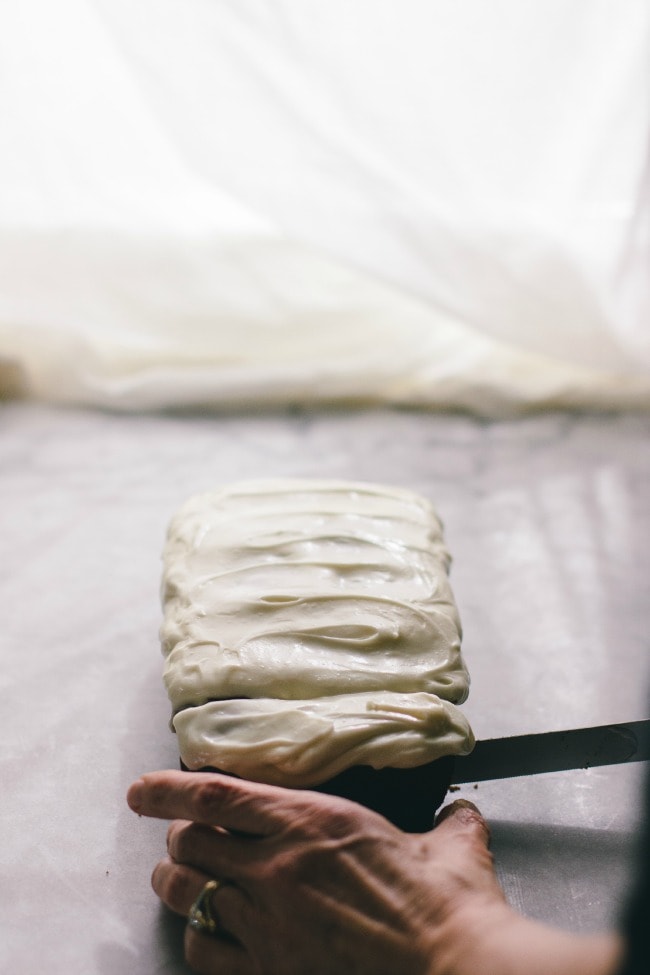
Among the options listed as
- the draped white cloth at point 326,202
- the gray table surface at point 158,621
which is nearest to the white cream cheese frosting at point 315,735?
the gray table surface at point 158,621

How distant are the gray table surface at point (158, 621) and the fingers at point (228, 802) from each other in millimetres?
209


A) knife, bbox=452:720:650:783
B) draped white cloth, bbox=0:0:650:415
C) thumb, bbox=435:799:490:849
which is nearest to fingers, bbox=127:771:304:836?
thumb, bbox=435:799:490:849

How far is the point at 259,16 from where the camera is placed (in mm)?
2182

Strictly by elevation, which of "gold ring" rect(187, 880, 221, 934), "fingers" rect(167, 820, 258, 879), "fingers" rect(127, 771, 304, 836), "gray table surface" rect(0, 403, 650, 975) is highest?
"fingers" rect(127, 771, 304, 836)

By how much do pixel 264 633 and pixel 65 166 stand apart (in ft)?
5.16

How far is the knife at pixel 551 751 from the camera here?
1312 millimetres

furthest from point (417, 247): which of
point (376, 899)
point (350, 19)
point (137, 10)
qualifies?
point (376, 899)

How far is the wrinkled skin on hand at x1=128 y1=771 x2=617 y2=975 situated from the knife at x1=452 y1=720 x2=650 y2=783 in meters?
0.18

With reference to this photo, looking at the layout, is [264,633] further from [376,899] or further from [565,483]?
[565,483]

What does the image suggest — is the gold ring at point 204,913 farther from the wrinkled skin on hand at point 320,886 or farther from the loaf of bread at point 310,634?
the loaf of bread at point 310,634

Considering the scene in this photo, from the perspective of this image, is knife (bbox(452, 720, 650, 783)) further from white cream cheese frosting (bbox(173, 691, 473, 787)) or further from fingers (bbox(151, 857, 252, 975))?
fingers (bbox(151, 857, 252, 975))

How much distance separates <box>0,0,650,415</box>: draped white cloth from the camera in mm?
2242

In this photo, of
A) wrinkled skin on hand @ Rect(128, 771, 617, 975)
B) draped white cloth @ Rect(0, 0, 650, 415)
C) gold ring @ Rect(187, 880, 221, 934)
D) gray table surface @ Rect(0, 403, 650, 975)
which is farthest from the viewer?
draped white cloth @ Rect(0, 0, 650, 415)

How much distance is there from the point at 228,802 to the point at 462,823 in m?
0.27
